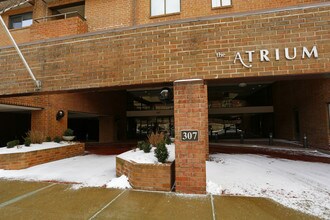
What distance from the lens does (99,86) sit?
564 cm

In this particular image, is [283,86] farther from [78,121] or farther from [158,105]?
[78,121]

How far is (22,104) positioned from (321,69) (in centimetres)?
1222

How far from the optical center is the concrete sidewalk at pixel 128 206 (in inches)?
156

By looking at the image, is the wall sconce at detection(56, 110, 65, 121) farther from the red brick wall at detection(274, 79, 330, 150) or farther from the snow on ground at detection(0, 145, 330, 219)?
the red brick wall at detection(274, 79, 330, 150)

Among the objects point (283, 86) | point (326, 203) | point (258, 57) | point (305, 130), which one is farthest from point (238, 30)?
point (283, 86)

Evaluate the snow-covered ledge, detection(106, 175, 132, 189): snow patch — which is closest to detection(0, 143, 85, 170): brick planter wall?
detection(106, 175, 132, 189): snow patch

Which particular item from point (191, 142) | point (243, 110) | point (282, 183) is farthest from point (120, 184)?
point (243, 110)

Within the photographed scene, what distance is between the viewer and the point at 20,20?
592 inches

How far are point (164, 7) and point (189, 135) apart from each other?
9.10m

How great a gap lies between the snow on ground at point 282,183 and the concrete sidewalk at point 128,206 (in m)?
0.44

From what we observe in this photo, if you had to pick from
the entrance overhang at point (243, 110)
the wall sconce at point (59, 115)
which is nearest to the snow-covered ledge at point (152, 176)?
the wall sconce at point (59, 115)

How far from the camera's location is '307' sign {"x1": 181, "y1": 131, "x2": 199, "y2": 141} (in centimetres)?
496

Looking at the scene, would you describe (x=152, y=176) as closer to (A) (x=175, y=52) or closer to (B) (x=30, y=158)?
(A) (x=175, y=52)

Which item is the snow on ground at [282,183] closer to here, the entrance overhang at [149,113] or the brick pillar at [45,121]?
the brick pillar at [45,121]
